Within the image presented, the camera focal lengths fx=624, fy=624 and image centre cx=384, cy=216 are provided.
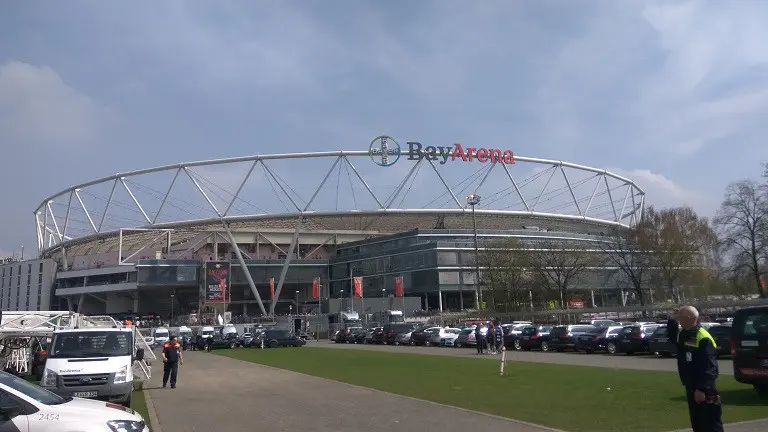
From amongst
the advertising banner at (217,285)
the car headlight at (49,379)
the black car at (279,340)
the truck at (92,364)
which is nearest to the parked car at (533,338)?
the black car at (279,340)

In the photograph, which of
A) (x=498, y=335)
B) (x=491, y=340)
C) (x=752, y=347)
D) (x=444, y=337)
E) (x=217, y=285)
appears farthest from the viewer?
(x=217, y=285)

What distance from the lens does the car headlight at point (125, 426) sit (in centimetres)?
777

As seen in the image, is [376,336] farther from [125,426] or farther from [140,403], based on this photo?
[125,426]

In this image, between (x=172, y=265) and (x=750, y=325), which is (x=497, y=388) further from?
(x=172, y=265)

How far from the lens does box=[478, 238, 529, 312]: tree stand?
66.9 metres

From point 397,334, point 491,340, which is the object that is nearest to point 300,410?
point 491,340

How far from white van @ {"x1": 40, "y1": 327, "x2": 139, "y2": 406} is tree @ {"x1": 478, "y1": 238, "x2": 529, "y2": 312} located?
54189 mm

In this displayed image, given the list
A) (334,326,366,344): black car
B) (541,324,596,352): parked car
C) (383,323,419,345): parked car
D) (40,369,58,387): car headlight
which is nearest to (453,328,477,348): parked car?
(541,324,596,352): parked car

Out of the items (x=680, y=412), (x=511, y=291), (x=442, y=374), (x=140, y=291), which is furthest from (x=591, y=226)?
(x=680, y=412)

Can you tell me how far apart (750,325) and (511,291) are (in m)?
53.9

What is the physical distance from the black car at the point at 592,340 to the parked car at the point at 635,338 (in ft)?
4.97

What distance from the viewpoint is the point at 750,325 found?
13531 millimetres

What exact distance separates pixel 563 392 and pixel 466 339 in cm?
2851

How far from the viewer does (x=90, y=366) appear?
14914mm
